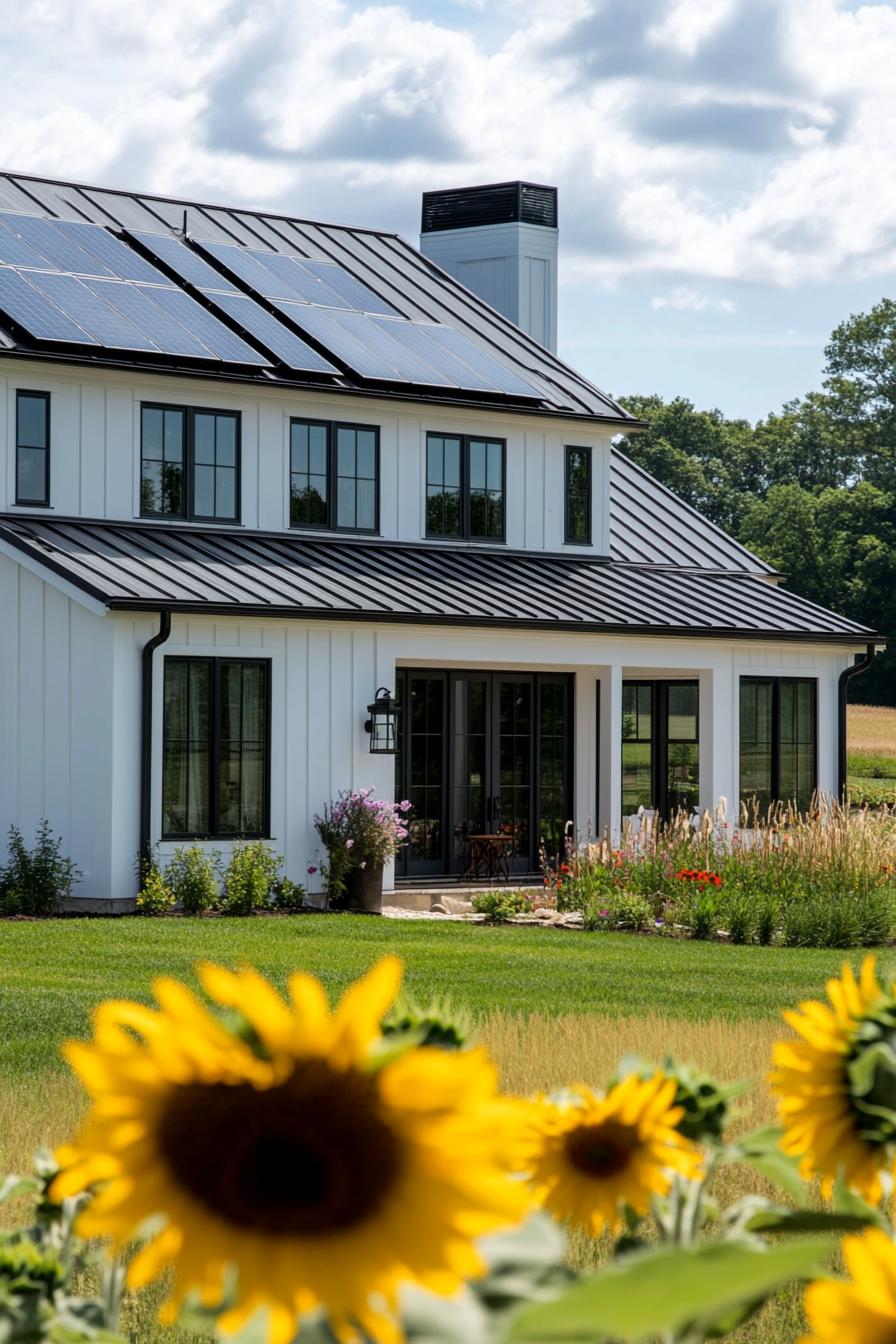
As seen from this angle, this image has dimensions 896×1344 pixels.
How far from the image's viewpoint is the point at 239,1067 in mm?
1186

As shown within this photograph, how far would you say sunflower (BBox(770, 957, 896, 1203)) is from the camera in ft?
5.49

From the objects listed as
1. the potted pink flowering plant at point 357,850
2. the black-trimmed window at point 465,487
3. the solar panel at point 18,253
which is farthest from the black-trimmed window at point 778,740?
the solar panel at point 18,253

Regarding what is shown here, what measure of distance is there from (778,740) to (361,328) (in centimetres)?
764

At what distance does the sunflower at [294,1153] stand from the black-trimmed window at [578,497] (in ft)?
78.3

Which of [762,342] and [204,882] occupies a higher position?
[762,342]

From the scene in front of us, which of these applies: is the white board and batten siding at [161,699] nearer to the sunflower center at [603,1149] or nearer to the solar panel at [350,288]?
the solar panel at [350,288]

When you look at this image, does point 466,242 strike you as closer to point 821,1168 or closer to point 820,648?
point 820,648

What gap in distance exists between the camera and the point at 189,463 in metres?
21.6

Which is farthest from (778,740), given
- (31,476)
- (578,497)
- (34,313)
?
(34,313)

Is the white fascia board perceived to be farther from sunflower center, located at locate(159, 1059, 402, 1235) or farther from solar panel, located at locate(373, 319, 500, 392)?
sunflower center, located at locate(159, 1059, 402, 1235)

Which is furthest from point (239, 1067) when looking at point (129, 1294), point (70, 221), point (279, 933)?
point (70, 221)

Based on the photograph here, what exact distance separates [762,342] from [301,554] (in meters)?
63.9

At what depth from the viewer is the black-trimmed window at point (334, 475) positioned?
22.5m

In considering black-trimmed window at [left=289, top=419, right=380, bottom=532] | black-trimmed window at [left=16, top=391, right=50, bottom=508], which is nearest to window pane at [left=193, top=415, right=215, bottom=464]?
black-trimmed window at [left=289, top=419, right=380, bottom=532]
